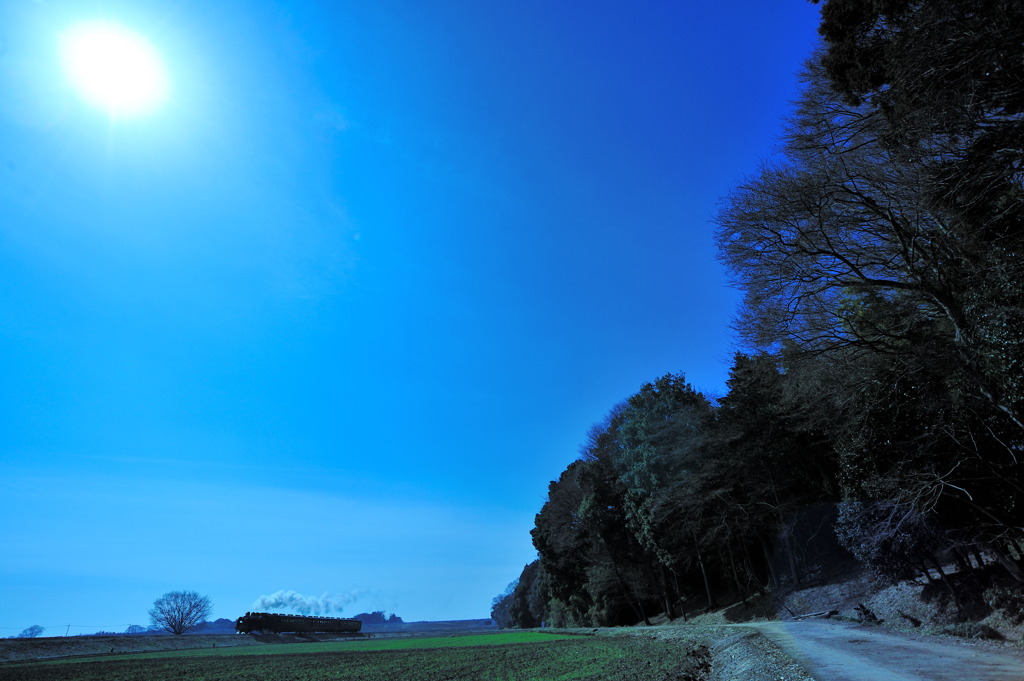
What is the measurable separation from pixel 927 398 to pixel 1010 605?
4.85 metres

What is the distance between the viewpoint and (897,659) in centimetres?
939

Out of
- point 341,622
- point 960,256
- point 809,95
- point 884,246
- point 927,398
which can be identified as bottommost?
point 341,622

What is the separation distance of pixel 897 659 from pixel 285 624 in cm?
7627

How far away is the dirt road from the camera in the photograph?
7441mm

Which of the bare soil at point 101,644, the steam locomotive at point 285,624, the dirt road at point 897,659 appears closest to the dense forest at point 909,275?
the dirt road at point 897,659

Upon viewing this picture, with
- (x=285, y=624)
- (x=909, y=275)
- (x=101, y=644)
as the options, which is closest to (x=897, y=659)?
(x=909, y=275)

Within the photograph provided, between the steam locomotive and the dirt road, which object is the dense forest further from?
the steam locomotive

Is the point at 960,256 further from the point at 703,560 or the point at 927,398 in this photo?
the point at 703,560

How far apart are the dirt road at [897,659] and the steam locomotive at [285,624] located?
6972 centimetres

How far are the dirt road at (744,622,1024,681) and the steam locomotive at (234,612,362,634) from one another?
69.7 meters

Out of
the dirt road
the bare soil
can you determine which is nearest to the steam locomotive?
the bare soil

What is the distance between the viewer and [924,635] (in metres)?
13.1

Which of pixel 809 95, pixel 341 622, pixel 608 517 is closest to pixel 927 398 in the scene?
pixel 809 95

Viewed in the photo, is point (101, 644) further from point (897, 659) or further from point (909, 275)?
point (909, 275)
